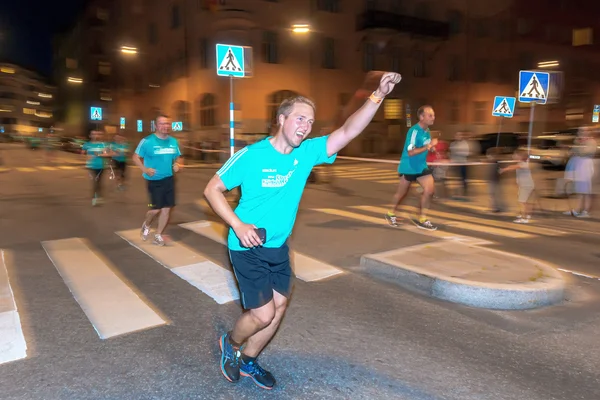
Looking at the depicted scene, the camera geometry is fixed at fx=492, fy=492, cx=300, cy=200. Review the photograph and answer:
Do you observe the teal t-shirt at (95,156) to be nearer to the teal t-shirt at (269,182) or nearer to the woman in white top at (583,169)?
the teal t-shirt at (269,182)

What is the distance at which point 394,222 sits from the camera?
915 cm

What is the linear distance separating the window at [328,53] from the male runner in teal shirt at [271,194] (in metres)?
32.3

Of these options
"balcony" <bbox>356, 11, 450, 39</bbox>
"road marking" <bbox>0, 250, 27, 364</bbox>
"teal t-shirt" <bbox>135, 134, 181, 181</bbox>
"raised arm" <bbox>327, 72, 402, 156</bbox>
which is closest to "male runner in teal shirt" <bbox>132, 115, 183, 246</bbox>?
"teal t-shirt" <bbox>135, 134, 181, 181</bbox>

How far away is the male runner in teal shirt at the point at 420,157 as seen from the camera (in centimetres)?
808

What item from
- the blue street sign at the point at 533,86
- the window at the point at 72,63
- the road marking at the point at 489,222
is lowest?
the road marking at the point at 489,222

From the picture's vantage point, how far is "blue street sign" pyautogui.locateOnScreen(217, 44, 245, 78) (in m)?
9.70

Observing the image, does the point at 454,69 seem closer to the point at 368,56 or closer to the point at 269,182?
the point at 368,56

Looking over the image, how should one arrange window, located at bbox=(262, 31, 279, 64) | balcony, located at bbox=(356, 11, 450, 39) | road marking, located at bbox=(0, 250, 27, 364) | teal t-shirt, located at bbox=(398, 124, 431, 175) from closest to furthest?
road marking, located at bbox=(0, 250, 27, 364)
teal t-shirt, located at bbox=(398, 124, 431, 175)
window, located at bbox=(262, 31, 279, 64)
balcony, located at bbox=(356, 11, 450, 39)

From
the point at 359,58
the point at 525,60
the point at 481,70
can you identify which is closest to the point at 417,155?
the point at 359,58

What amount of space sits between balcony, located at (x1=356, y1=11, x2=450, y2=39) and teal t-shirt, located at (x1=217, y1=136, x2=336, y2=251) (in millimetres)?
34373

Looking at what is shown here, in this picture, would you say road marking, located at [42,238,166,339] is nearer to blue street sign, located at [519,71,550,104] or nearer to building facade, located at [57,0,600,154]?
blue street sign, located at [519,71,550,104]

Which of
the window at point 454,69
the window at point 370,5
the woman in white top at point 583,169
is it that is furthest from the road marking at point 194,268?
the window at point 454,69

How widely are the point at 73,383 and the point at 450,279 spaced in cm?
368

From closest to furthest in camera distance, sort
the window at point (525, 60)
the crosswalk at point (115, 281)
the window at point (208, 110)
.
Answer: the crosswalk at point (115, 281) → the window at point (208, 110) → the window at point (525, 60)
